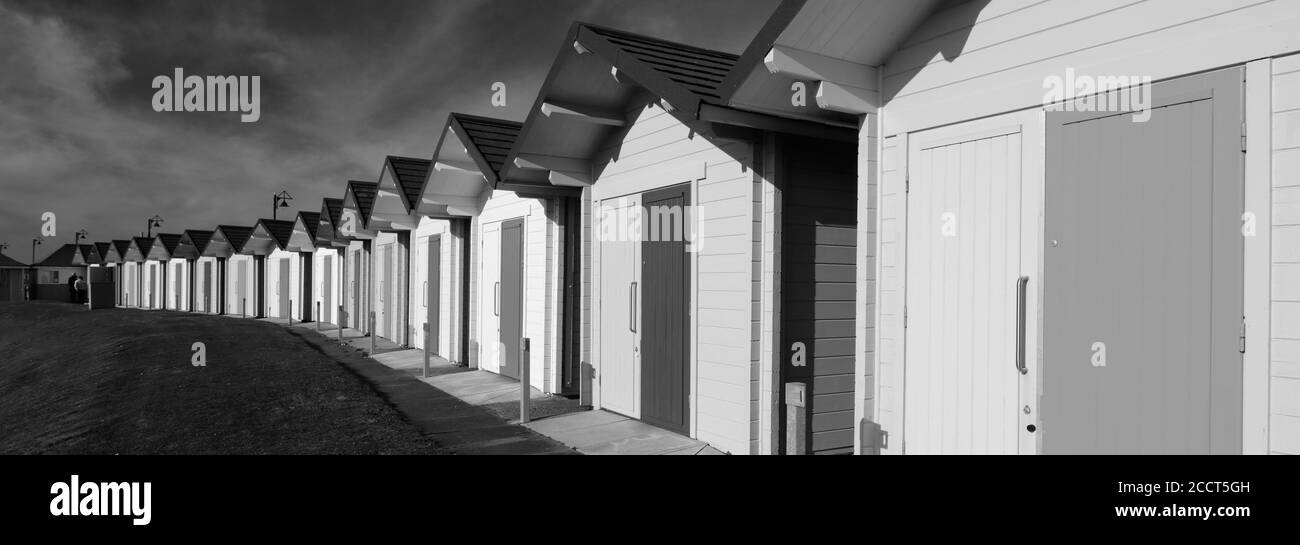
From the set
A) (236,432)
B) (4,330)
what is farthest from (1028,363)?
(4,330)

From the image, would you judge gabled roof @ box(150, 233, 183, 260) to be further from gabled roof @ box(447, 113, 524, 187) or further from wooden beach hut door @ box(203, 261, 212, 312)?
gabled roof @ box(447, 113, 524, 187)

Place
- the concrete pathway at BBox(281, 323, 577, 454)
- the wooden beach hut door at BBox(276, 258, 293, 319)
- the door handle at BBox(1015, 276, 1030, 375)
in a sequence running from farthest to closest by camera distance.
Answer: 1. the wooden beach hut door at BBox(276, 258, 293, 319)
2. the concrete pathway at BBox(281, 323, 577, 454)
3. the door handle at BBox(1015, 276, 1030, 375)

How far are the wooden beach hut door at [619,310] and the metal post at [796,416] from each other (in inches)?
136

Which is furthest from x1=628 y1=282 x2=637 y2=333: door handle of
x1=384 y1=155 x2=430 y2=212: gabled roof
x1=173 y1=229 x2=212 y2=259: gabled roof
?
x1=173 y1=229 x2=212 y2=259: gabled roof

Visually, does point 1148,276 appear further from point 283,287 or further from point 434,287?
point 283,287

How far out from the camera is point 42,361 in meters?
17.0

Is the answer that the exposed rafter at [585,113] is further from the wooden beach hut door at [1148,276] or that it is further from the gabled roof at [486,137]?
the wooden beach hut door at [1148,276]

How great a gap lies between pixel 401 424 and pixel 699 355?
3.67 meters

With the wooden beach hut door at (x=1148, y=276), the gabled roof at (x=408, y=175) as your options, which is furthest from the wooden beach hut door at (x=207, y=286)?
the wooden beach hut door at (x=1148, y=276)

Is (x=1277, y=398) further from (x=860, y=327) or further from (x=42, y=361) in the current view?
(x=42, y=361)

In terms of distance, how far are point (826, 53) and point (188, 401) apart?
30.6ft

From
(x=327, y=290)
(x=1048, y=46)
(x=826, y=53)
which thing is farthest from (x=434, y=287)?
(x=1048, y=46)

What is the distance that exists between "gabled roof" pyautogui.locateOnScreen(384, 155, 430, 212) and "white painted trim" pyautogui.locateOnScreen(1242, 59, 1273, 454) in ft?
46.2

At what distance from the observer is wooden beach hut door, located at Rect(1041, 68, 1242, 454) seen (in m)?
3.52
